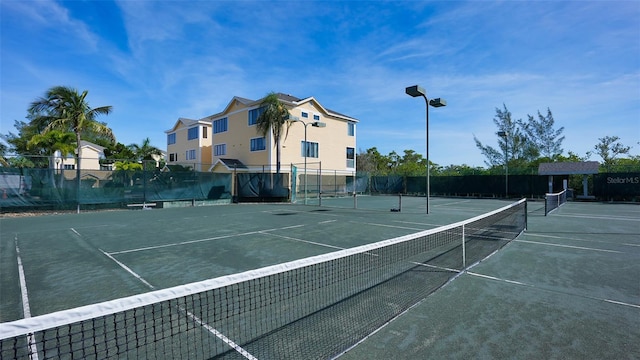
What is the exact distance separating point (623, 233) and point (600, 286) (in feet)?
24.9

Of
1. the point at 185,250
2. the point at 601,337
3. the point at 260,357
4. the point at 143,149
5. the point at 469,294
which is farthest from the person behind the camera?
the point at 143,149

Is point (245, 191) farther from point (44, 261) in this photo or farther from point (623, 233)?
point (623, 233)

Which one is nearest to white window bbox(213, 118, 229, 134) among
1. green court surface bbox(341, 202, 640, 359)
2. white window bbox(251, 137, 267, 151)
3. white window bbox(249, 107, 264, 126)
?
white window bbox(249, 107, 264, 126)

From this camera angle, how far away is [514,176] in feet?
107

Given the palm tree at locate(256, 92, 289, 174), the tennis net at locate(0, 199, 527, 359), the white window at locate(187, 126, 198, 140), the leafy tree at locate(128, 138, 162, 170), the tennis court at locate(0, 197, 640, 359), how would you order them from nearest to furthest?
the tennis net at locate(0, 199, 527, 359) → the tennis court at locate(0, 197, 640, 359) → the palm tree at locate(256, 92, 289, 174) → the white window at locate(187, 126, 198, 140) → the leafy tree at locate(128, 138, 162, 170)

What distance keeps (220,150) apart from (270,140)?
10640 millimetres

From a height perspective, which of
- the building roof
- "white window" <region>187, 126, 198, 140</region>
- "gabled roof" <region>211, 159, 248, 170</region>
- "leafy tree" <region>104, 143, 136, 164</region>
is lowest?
the building roof

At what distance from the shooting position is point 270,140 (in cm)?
3347

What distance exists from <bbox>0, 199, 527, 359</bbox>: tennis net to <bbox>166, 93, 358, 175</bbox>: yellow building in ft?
85.0

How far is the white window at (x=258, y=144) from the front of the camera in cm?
3469

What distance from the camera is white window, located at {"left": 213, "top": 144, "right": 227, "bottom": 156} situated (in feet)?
132

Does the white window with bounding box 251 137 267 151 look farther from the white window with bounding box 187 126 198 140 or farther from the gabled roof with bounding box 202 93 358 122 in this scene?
the white window with bounding box 187 126 198 140

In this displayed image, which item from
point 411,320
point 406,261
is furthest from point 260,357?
point 406,261

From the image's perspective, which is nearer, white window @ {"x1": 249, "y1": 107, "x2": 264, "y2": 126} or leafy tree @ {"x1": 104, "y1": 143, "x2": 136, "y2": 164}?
white window @ {"x1": 249, "y1": 107, "x2": 264, "y2": 126}
